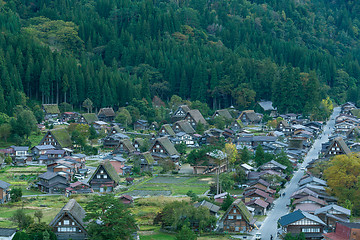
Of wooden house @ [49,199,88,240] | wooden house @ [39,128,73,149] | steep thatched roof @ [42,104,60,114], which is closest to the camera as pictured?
wooden house @ [49,199,88,240]

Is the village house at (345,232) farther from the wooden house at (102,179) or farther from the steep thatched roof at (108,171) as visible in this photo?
the steep thatched roof at (108,171)

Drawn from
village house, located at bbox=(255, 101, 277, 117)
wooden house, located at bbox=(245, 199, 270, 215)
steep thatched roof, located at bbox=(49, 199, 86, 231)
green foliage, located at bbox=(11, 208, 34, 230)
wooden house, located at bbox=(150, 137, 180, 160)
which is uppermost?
steep thatched roof, located at bbox=(49, 199, 86, 231)

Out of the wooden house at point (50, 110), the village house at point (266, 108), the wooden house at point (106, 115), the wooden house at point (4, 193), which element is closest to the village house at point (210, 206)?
the wooden house at point (4, 193)

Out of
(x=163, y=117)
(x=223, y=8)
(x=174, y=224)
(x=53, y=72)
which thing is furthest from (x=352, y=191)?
(x=223, y=8)

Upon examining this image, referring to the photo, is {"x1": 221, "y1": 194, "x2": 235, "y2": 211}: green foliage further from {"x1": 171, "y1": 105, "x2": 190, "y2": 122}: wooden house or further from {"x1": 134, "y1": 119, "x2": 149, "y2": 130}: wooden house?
{"x1": 171, "y1": 105, "x2": 190, "y2": 122}: wooden house

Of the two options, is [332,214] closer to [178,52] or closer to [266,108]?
[266,108]

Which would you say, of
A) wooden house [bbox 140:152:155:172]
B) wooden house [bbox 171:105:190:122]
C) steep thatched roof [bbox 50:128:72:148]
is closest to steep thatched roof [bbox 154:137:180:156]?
wooden house [bbox 140:152:155:172]
